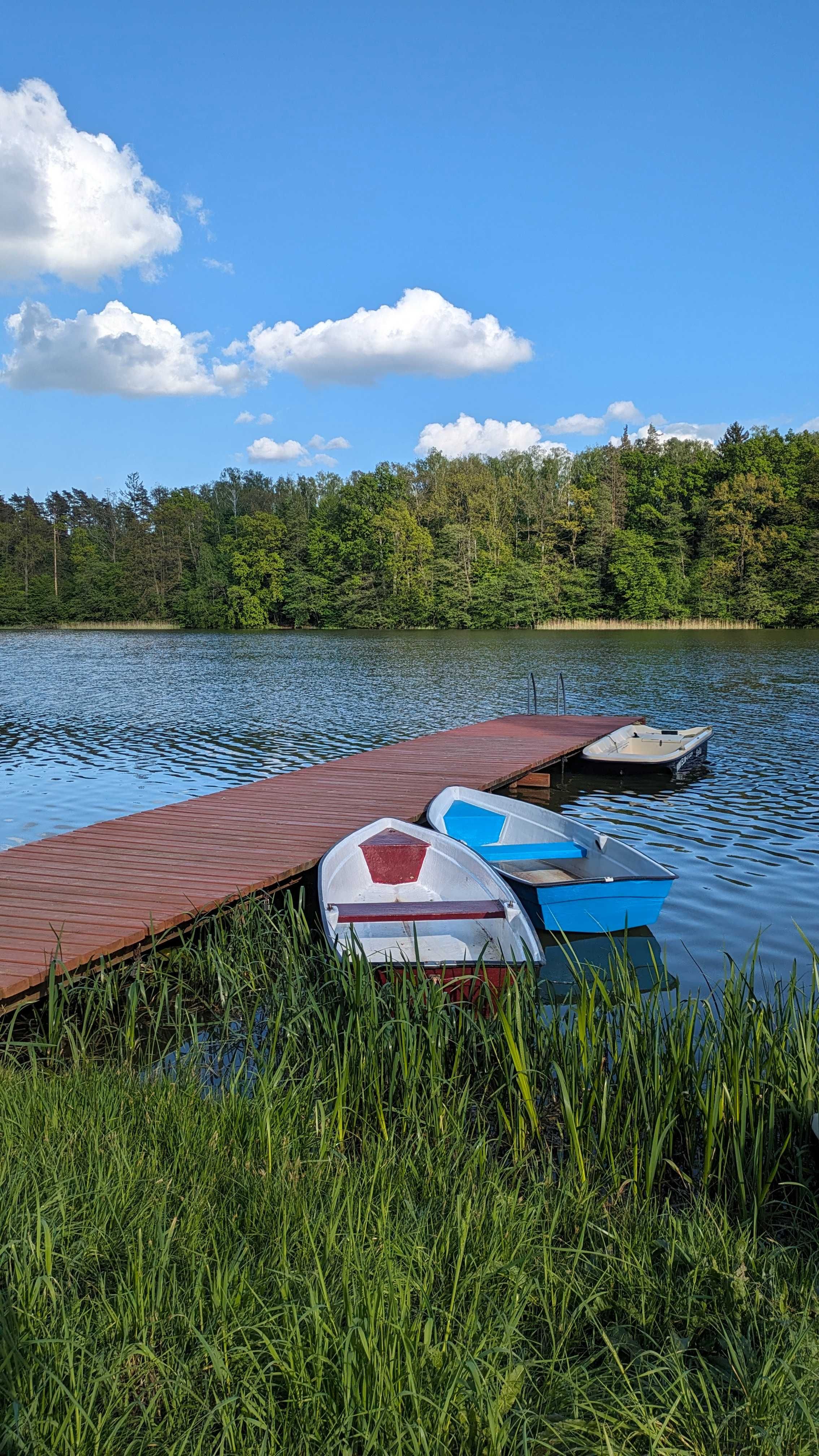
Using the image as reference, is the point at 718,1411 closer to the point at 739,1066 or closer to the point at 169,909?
the point at 739,1066

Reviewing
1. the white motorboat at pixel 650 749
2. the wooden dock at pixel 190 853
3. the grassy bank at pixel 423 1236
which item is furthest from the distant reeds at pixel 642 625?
the grassy bank at pixel 423 1236

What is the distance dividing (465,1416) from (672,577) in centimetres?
6051

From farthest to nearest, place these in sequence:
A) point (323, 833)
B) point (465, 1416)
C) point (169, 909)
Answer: point (323, 833), point (169, 909), point (465, 1416)

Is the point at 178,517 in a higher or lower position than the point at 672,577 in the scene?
higher

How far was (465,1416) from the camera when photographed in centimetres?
179

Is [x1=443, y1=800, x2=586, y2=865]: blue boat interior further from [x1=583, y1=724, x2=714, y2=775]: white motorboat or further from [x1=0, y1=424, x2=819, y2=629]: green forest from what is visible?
[x1=0, y1=424, x2=819, y2=629]: green forest

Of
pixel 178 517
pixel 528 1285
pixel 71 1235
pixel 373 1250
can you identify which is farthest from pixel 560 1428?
pixel 178 517

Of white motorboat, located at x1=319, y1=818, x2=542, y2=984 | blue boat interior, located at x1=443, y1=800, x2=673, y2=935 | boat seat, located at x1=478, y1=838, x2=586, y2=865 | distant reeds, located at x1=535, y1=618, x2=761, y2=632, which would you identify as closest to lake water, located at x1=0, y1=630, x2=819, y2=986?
blue boat interior, located at x1=443, y1=800, x2=673, y2=935

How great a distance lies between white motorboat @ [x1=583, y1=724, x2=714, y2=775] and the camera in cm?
1210

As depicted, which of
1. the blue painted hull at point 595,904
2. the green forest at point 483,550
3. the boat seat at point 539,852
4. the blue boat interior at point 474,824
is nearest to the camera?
the blue painted hull at point 595,904

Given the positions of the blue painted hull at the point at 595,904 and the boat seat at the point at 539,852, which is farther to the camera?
the boat seat at the point at 539,852

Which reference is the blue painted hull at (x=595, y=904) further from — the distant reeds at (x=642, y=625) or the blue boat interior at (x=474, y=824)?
the distant reeds at (x=642, y=625)

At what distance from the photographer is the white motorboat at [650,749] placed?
12.1 meters

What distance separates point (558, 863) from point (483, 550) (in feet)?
202
